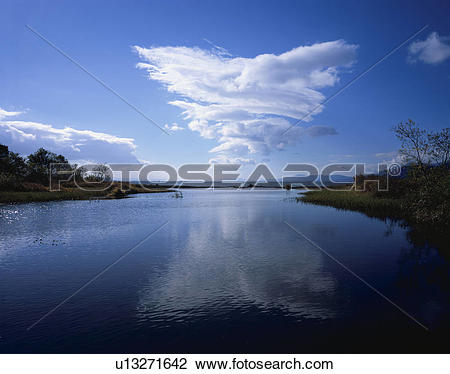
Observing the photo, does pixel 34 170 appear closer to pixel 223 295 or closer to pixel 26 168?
pixel 26 168

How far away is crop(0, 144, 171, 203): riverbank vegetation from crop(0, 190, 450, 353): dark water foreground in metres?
43.8

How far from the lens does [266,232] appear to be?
2431 centimetres

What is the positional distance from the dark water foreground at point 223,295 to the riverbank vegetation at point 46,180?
43.8 meters

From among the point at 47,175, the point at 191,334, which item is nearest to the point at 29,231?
the point at 191,334

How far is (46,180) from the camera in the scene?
82875mm

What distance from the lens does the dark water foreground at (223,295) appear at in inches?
302

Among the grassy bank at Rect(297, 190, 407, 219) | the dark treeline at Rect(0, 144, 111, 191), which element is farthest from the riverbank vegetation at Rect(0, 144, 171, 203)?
the grassy bank at Rect(297, 190, 407, 219)

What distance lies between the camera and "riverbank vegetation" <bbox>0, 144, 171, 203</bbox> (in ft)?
197
